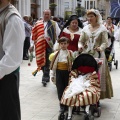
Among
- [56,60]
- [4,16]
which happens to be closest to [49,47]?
[56,60]

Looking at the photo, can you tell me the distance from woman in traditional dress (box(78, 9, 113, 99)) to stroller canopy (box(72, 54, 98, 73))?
47cm

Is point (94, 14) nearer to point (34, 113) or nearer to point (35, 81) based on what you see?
point (34, 113)

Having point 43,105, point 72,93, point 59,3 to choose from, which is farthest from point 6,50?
point 59,3

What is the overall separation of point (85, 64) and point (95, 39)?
0.74m

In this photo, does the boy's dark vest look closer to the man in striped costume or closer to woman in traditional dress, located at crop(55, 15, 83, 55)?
woman in traditional dress, located at crop(55, 15, 83, 55)

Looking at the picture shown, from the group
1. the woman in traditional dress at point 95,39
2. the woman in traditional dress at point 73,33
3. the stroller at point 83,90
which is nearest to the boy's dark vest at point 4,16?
the stroller at point 83,90

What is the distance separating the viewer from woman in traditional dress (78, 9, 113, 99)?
5.73 m

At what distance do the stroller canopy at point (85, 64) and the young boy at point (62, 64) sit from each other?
0.45m

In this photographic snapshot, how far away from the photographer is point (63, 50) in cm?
586

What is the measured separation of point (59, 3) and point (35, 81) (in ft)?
198

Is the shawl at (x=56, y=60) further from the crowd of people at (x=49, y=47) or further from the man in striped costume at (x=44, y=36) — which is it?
the man in striped costume at (x=44, y=36)

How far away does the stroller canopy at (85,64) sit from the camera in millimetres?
5188

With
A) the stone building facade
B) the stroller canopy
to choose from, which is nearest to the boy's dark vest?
the stroller canopy

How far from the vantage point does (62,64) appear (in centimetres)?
575
